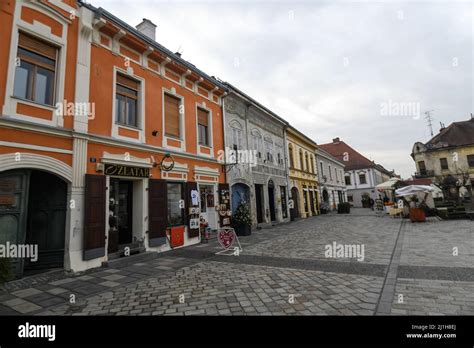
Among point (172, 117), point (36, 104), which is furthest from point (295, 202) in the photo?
point (36, 104)

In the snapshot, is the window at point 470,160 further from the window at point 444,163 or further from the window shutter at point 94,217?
the window shutter at point 94,217

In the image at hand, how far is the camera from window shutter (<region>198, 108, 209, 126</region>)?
1191 centimetres

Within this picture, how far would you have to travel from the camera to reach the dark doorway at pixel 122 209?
7.87 meters

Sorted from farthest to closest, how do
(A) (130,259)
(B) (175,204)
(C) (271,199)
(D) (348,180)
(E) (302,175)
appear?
(D) (348,180)
(E) (302,175)
(C) (271,199)
(B) (175,204)
(A) (130,259)

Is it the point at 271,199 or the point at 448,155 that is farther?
the point at 448,155

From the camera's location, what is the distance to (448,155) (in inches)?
1316

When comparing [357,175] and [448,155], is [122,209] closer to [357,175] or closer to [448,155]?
Result: [357,175]

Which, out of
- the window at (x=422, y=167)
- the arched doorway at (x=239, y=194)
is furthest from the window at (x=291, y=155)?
the window at (x=422, y=167)

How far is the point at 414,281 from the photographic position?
4.58 metres

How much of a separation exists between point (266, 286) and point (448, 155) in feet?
134

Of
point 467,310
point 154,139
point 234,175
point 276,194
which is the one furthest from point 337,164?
point 467,310
